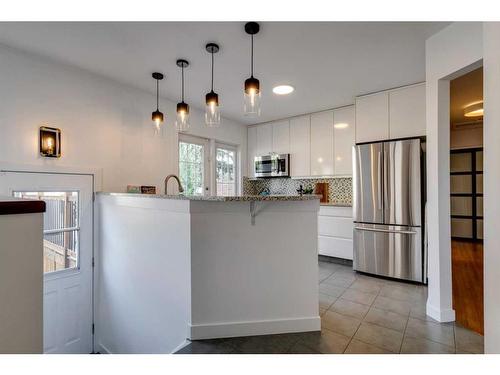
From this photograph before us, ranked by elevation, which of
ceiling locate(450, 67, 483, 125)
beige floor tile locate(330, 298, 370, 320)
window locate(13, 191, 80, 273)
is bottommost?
beige floor tile locate(330, 298, 370, 320)

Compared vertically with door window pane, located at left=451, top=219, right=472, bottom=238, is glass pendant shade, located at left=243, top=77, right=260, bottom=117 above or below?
above

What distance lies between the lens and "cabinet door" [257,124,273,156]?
478cm

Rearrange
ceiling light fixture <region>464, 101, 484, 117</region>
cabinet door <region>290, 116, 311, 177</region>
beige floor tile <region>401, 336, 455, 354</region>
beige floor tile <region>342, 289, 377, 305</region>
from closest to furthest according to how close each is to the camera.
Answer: beige floor tile <region>401, 336, 455, 354</region> < beige floor tile <region>342, 289, 377, 305</region> < ceiling light fixture <region>464, 101, 484, 117</region> < cabinet door <region>290, 116, 311, 177</region>

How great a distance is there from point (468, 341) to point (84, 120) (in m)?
3.95

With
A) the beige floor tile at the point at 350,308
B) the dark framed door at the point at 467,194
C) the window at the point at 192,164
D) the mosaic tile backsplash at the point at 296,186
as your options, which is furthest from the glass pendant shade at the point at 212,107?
the dark framed door at the point at 467,194

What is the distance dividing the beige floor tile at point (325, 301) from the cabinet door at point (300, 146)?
2.13 metres

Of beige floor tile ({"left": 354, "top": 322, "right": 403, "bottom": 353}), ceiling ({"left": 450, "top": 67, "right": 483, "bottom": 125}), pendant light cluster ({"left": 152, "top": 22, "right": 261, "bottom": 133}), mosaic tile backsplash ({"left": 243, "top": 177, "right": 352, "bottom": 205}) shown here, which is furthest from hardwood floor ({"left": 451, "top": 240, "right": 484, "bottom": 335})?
pendant light cluster ({"left": 152, "top": 22, "right": 261, "bottom": 133})

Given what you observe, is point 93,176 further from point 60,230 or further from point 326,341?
point 326,341

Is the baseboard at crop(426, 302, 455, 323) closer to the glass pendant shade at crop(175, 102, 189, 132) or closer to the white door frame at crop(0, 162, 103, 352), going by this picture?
the glass pendant shade at crop(175, 102, 189, 132)

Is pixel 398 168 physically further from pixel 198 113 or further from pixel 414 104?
pixel 198 113

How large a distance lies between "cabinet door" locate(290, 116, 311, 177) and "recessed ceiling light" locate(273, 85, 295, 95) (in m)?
1.07

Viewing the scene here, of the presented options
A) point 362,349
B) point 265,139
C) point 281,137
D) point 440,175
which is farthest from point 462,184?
point 362,349

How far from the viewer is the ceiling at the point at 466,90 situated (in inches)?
117
